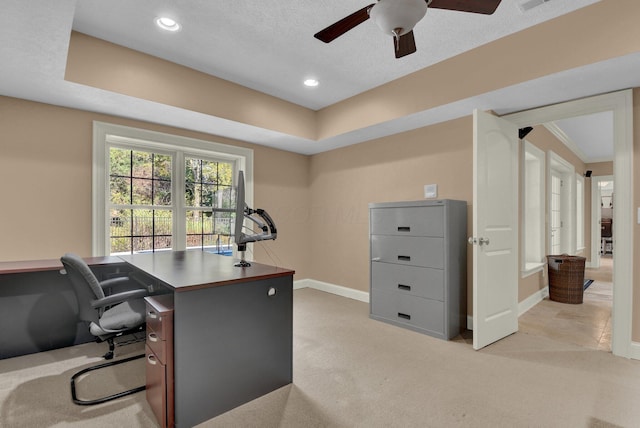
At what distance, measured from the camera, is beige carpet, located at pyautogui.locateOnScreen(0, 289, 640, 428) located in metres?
1.75

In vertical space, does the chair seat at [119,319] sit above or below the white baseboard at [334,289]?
above

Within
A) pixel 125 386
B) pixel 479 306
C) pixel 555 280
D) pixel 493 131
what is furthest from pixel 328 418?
pixel 555 280

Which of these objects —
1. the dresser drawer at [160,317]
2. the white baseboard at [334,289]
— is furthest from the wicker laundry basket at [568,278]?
the dresser drawer at [160,317]

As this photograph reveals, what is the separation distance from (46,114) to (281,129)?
233 centimetres

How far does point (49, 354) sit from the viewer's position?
8.44 ft

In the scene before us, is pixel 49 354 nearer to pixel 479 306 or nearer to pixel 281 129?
pixel 281 129

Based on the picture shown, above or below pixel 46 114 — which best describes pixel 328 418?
below

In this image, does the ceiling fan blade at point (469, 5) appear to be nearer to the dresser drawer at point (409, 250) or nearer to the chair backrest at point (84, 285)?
the dresser drawer at point (409, 250)

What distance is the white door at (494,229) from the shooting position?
2.68 meters

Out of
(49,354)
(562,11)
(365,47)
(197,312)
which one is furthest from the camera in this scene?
(365,47)

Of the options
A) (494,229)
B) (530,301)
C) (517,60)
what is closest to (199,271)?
(494,229)

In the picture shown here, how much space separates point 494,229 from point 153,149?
379 cm

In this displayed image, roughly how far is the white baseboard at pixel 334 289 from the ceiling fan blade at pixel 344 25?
3.29 m

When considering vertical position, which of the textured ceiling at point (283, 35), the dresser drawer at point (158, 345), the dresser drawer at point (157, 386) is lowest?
the dresser drawer at point (157, 386)
